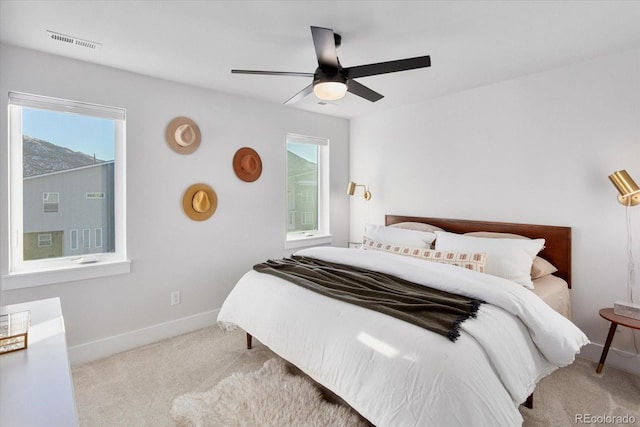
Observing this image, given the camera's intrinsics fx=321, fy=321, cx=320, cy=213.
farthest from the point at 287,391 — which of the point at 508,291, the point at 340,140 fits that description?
the point at 340,140

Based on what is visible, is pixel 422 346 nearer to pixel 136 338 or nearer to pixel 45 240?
pixel 136 338

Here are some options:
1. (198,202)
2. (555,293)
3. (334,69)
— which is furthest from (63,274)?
(555,293)

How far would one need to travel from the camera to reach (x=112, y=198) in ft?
9.31

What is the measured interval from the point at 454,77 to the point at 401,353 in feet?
8.38

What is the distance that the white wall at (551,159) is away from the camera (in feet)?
8.20

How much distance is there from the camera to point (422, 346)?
1.48 meters

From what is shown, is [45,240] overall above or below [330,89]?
below

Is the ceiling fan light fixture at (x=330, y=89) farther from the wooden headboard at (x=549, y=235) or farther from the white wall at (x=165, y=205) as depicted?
the wooden headboard at (x=549, y=235)

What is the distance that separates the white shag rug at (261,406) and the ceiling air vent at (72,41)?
8.25 feet

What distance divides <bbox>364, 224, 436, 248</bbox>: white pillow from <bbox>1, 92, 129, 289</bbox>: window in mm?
2452

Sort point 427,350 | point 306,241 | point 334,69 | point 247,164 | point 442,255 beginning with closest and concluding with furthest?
point 427,350 < point 334,69 < point 442,255 < point 247,164 < point 306,241

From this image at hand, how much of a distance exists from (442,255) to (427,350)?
4.76 ft

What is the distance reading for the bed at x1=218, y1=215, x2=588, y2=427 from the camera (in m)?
1.34

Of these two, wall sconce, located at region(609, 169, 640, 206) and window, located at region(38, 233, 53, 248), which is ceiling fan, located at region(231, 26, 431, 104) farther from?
window, located at region(38, 233, 53, 248)
